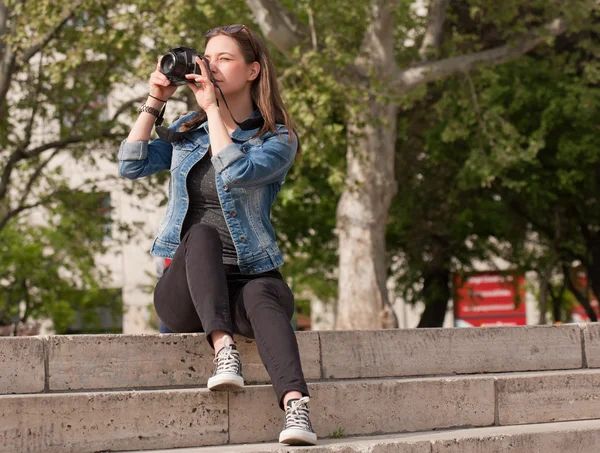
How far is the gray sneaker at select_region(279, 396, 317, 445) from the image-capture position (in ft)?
14.9

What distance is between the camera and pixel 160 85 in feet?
17.3

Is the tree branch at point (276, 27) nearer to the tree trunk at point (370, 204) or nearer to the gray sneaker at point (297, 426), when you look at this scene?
the tree trunk at point (370, 204)

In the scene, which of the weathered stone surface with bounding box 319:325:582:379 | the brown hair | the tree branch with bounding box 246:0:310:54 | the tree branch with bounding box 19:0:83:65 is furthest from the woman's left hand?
the tree branch with bounding box 19:0:83:65

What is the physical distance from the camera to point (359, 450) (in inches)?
183

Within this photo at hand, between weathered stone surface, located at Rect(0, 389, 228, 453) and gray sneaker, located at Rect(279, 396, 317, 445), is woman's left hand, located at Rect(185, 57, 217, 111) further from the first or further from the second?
gray sneaker, located at Rect(279, 396, 317, 445)

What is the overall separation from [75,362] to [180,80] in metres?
1.41

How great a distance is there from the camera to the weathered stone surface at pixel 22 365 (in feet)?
15.8

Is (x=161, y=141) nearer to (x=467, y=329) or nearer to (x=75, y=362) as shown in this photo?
(x=75, y=362)

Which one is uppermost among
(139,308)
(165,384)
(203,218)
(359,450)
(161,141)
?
(139,308)

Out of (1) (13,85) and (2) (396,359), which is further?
(1) (13,85)

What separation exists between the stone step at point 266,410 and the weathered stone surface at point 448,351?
133mm

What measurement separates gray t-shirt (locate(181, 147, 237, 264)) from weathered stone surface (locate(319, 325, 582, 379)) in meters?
0.78

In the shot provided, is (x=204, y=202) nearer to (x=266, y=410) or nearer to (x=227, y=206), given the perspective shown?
(x=227, y=206)

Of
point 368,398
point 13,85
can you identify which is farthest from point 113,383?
point 13,85
